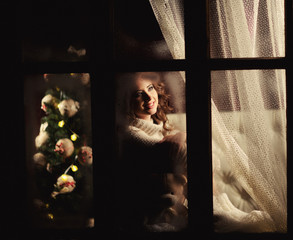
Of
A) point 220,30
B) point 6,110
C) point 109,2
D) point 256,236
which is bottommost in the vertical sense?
point 256,236

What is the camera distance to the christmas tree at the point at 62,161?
2.57m

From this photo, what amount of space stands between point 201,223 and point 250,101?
0.95m

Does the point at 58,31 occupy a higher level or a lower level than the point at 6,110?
higher

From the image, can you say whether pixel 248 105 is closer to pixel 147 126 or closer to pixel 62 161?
pixel 147 126

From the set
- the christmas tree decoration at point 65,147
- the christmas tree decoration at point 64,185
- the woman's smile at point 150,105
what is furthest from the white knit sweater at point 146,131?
the christmas tree decoration at point 64,185

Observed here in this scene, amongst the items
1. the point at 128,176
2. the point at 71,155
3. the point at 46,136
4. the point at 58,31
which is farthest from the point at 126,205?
the point at 58,31

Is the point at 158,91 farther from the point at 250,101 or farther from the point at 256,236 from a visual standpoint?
→ the point at 256,236

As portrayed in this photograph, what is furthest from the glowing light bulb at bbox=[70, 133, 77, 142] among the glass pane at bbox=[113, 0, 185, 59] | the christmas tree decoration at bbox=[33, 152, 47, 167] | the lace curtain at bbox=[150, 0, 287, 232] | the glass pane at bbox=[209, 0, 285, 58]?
the glass pane at bbox=[209, 0, 285, 58]

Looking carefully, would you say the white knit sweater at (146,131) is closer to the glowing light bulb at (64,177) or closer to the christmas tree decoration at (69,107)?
the christmas tree decoration at (69,107)

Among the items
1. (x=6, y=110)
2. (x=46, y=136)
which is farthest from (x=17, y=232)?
(x=6, y=110)

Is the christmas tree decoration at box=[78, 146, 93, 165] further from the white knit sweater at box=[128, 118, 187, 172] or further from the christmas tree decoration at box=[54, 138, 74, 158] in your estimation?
the white knit sweater at box=[128, 118, 187, 172]

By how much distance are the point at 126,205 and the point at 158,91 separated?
0.87m

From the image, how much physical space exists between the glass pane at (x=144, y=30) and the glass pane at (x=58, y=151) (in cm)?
42

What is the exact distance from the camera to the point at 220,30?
8.31ft
